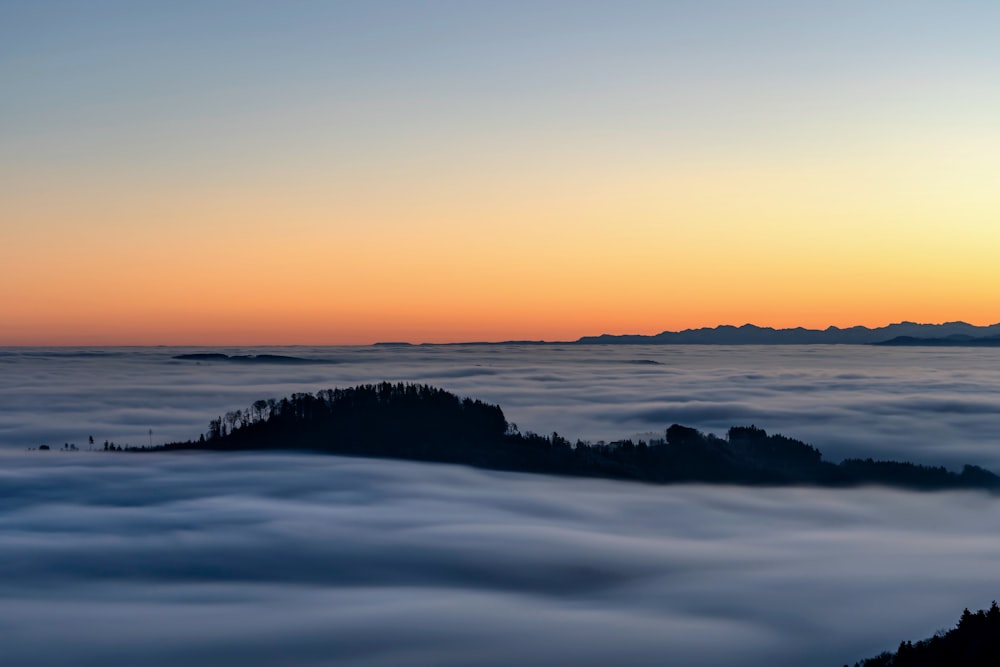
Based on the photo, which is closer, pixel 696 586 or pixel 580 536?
pixel 696 586

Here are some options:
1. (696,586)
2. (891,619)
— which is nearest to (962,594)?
(891,619)

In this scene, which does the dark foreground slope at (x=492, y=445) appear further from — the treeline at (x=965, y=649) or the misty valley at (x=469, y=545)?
the treeline at (x=965, y=649)

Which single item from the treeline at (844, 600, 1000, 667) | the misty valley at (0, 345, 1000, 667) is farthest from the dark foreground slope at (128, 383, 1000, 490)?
the treeline at (844, 600, 1000, 667)

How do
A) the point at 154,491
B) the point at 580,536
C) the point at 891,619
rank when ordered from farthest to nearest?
the point at 154,491 → the point at 580,536 → the point at 891,619

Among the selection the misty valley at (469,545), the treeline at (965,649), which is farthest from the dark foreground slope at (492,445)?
the treeline at (965,649)

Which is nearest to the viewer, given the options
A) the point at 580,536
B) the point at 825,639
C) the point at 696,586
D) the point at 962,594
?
the point at 825,639

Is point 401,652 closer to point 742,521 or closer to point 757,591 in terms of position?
point 757,591

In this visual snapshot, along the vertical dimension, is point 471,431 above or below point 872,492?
above
